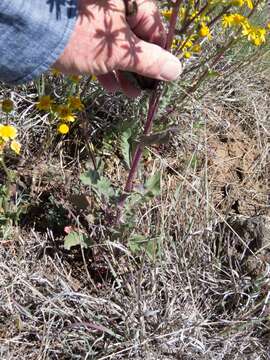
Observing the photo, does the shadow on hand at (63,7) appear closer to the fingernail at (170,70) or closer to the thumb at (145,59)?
the thumb at (145,59)

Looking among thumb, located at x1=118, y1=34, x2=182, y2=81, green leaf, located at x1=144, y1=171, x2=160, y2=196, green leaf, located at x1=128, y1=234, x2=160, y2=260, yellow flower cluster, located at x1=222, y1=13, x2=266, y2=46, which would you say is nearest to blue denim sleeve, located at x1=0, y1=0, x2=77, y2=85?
thumb, located at x1=118, y1=34, x2=182, y2=81

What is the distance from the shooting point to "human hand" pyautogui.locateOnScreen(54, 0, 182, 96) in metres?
1.31

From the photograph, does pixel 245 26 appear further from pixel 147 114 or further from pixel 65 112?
pixel 65 112

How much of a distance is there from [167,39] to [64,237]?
959 mm

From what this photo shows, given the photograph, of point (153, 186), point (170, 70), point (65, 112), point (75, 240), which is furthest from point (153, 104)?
point (75, 240)

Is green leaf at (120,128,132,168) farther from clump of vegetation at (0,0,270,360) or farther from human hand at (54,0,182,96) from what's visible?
human hand at (54,0,182,96)

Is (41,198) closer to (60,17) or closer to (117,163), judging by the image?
(117,163)

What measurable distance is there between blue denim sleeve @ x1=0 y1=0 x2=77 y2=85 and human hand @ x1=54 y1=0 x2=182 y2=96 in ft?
0.14

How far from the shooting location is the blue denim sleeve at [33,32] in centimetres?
122

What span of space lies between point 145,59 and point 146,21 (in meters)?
0.16

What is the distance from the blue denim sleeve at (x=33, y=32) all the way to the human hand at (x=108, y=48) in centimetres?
4

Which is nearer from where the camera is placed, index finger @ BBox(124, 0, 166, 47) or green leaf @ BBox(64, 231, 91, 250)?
index finger @ BBox(124, 0, 166, 47)

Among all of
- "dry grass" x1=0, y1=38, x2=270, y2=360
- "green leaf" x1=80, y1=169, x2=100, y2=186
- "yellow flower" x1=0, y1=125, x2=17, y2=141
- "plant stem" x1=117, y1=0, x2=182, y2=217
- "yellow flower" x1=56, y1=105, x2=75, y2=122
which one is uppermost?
"plant stem" x1=117, y1=0, x2=182, y2=217

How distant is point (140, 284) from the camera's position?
179 cm
